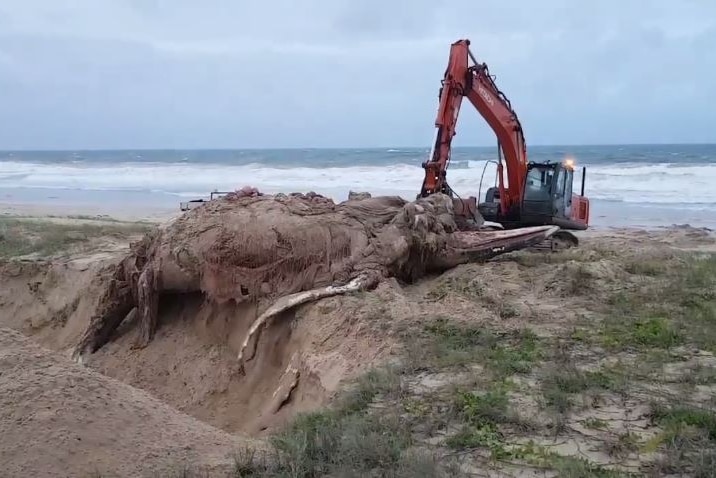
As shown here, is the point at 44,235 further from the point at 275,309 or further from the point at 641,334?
the point at 641,334

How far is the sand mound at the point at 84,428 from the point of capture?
3.86m

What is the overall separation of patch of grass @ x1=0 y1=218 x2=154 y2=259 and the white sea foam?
1594cm

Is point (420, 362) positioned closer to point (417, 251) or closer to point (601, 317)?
point (601, 317)

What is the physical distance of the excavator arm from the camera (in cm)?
1134

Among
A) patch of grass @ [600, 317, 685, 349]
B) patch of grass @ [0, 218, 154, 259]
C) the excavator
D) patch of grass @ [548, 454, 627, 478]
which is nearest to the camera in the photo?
patch of grass @ [548, 454, 627, 478]

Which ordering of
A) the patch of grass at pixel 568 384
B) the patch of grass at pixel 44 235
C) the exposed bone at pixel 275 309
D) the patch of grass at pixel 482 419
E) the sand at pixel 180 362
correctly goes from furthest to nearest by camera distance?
1. the patch of grass at pixel 44 235
2. the exposed bone at pixel 275 309
3. the patch of grass at pixel 568 384
4. the patch of grass at pixel 482 419
5. the sand at pixel 180 362

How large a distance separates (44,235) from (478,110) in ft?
27.6

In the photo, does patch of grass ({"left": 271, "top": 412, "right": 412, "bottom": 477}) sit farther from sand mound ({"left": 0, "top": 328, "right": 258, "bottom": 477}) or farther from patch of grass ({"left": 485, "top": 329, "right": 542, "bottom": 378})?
patch of grass ({"left": 485, "top": 329, "right": 542, "bottom": 378})

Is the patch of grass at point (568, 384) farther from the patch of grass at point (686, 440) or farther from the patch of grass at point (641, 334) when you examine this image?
the patch of grass at point (641, 334)

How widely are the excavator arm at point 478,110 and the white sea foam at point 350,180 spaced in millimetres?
15859

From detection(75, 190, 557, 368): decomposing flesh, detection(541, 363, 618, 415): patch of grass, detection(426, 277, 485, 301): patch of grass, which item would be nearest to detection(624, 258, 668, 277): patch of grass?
detection(426, 277, 485, 301): patch of grass

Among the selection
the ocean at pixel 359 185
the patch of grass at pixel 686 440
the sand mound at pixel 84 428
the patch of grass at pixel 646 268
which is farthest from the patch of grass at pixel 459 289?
the ocean at pixel 359 185

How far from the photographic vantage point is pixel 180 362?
7844 mm

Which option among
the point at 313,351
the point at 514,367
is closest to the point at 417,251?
the point at 313,351
